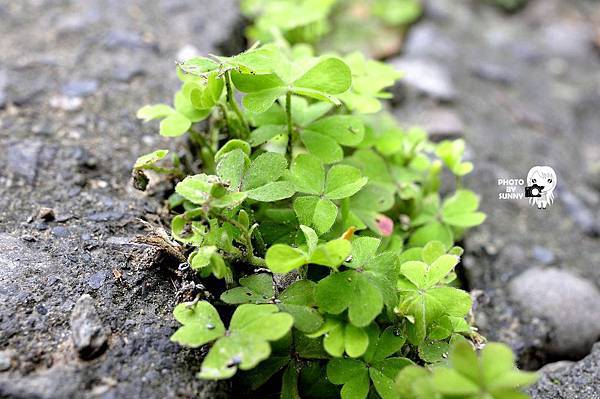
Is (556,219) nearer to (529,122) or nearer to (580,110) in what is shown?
(529,122)

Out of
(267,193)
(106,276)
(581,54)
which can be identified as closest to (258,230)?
(267,193)

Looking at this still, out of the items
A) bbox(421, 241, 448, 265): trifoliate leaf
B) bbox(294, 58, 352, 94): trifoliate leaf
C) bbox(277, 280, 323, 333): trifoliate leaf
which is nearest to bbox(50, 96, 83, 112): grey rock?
bbox(294, 58, 352, 94): trifoliate leaf

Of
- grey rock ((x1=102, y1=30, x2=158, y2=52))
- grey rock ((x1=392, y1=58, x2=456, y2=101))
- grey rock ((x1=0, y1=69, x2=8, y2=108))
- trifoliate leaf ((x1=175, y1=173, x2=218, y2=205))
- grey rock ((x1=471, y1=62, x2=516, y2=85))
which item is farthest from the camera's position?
grey rock ((x1=471, y1=62, x2=516, y2=85))

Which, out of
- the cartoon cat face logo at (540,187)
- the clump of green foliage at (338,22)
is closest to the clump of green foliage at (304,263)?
the cartoon cat face logo at (540,187)

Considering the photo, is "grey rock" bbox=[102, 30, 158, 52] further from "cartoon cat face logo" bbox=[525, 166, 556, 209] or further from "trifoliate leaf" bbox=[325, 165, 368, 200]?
"cartoon cat face logo" bbox=[525, 166, 556, 209]

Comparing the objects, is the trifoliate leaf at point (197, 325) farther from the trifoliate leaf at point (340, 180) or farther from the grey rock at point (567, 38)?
the grey rock at point (567, 38)
